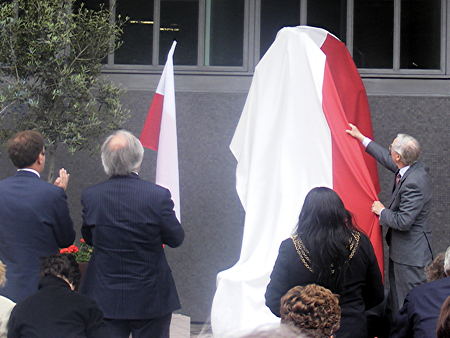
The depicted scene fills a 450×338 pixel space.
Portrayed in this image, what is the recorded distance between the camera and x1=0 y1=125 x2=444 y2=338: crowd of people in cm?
384

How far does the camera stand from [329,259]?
→ 3918 mm

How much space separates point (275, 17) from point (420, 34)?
55.5 inches

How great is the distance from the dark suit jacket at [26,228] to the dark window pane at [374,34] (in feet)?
13.5

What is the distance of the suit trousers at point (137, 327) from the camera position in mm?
4289

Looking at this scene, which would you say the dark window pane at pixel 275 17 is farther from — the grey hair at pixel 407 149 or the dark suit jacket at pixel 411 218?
the dark suit jacket at pixel 411 218

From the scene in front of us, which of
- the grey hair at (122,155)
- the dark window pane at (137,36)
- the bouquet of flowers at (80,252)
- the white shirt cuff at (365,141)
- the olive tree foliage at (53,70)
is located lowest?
the bouquet of flowers at (80,252)

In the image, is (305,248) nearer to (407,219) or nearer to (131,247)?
(131,247)

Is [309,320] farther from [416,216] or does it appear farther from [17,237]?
[416,216]

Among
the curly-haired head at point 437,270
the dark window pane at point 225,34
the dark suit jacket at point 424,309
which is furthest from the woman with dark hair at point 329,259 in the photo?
the dark window pane at point 225,34

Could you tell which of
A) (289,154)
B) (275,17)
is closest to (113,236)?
(289,154)

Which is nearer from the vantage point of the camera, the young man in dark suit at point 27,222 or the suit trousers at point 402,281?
the young man in dark suit at point 27,222

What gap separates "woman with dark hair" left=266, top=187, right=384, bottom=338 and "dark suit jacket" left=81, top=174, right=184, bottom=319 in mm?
646

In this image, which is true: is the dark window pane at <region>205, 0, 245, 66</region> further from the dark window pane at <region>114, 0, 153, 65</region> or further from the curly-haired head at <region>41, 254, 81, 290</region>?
the curly-haired head at <region>41, 254, 81, 290</region>

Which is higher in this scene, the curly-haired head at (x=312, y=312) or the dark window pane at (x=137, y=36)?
the dark window pane at (x=137, y=36)
